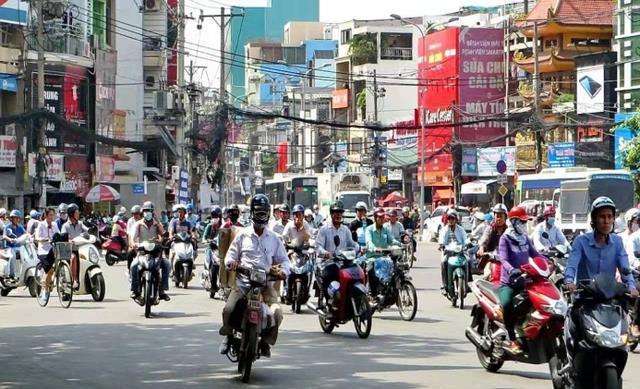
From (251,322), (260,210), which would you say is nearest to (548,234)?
(260,210)

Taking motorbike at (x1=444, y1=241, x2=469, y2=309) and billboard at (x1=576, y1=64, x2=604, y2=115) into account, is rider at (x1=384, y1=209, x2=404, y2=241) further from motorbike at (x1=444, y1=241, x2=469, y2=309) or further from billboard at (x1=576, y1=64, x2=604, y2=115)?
billboard at (x1=576, y1=64, x2=604, y2=115)

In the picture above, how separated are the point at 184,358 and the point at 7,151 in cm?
4112

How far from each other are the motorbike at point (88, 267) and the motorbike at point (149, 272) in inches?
107

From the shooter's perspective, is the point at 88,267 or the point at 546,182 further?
the point at 546,182

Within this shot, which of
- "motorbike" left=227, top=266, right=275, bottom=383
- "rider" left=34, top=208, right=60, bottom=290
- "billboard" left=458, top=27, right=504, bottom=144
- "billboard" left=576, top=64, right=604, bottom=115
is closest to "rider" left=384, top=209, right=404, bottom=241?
"rider" left=34, top=208, right=60, bottom=290

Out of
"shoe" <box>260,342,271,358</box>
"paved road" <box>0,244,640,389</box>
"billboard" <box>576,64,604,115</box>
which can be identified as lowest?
"paved road" <box>0,244,640,389</box>

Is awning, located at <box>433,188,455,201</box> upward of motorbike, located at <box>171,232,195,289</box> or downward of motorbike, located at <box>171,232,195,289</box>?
upward

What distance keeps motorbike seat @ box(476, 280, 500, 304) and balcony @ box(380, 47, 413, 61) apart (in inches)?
3784

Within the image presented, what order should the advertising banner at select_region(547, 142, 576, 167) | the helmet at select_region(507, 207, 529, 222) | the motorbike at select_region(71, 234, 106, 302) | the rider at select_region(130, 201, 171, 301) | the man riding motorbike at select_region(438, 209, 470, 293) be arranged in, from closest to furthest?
the helmet at select_region(507, 207, 529, 222) → the rider at select_region(130, 201, 171, 301) → the man riding motorbike at select_region(438, 209, 470, 293) → the motorbike at select_region(71, 234, 106, 302) → the advertising banner at select_region(547, 142, 576, 167)

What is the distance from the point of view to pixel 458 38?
8662 cm

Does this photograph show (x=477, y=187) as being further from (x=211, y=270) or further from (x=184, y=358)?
(x=184, y=358)

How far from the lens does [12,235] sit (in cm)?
2659

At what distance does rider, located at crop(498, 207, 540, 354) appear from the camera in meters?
13.1

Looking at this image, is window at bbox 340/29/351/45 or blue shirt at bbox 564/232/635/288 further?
window at bbox 340/29/351/45
